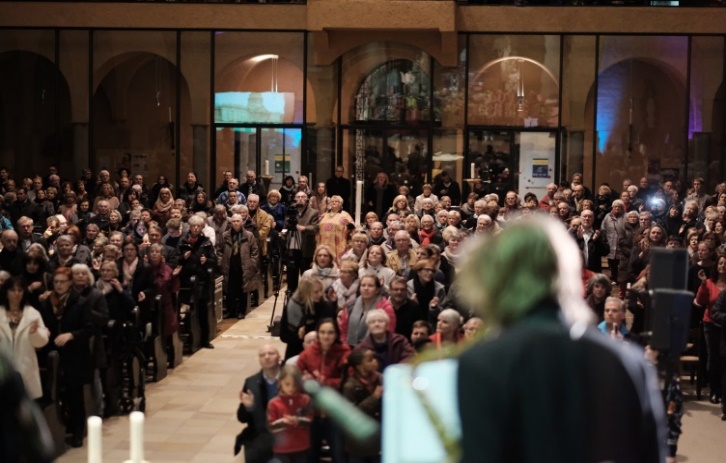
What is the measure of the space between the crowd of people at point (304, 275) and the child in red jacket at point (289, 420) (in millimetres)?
11

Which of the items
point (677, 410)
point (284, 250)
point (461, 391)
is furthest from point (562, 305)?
point (284, 250)

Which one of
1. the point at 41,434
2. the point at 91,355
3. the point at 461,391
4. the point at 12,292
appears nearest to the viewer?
the point at 461,391

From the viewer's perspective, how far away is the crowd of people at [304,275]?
9.88 metres

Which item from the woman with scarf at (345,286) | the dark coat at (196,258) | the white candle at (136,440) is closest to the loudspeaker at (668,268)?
the white candle at (136,440)

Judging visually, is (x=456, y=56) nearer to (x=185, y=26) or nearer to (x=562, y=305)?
(x=185, y=26)

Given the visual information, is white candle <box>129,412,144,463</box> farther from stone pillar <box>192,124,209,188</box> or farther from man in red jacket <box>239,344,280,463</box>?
stone pillar <box>192,124,209,188</box>

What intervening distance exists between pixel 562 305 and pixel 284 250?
657 inches

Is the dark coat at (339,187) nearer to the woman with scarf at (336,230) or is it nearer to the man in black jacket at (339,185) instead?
the man in black jacket at (339,185)

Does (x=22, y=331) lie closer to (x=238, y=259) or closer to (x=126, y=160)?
(x=238, y=259)

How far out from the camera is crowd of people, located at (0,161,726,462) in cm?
988

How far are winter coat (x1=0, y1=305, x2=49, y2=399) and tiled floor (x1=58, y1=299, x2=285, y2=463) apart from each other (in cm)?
87

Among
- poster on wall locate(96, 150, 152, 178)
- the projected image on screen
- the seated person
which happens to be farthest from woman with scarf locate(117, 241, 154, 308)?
poster on wall locate(96, 150, 152, 178)

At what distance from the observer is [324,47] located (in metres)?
27.2

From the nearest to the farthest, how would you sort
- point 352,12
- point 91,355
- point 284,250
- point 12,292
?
1. point 12,292
2. point 91,355
3. point 284,250
4. point 352,12
